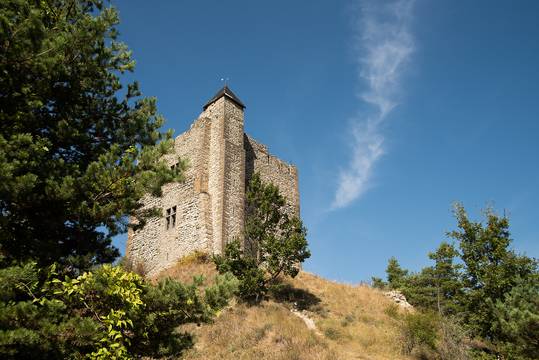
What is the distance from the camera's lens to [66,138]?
9109mm

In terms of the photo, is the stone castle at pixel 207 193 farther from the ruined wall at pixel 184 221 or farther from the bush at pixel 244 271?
the bush at pixel 244 271

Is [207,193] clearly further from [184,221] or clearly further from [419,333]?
[419,333]

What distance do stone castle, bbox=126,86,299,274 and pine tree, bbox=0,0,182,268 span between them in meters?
13.1

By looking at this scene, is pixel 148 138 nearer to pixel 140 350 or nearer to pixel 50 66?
pixel 50 66

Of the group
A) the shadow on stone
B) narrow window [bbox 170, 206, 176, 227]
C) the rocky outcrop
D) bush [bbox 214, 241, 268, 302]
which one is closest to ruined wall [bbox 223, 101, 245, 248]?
bush [bbox 214, 241, 268, 302]

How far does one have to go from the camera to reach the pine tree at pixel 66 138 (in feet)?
26.0

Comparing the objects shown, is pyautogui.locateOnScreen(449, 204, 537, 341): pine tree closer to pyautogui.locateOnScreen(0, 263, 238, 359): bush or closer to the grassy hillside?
the grassy hillside

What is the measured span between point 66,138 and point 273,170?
2017 cm

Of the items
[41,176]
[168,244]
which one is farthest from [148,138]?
[168,244]

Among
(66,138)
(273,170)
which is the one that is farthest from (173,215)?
(66,138)

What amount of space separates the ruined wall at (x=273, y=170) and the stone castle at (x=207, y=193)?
0.08m

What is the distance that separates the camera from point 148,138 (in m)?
10.2

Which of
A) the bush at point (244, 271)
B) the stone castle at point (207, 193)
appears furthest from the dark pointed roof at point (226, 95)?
the bush at point (244, 271)

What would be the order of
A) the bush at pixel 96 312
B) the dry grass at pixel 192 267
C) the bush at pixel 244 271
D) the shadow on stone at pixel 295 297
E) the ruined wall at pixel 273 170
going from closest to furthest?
the bush at pixel 96 312 < the bush at pixel 244 271 < the shadow on stone at pixel 295 297 < the dry grass at pixel 192 267 < the ruined wall at pixel 273 170
